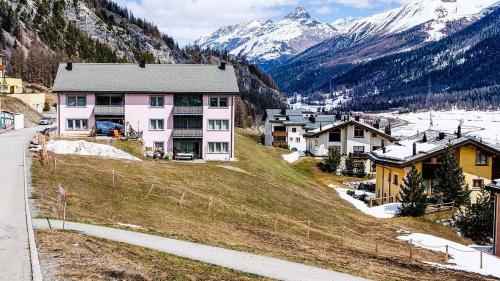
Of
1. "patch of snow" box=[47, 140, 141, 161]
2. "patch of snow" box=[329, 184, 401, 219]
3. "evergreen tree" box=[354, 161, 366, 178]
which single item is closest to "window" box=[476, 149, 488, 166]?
"patch of snow" box=[329, 184, 401, 219]

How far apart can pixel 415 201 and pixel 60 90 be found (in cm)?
4339

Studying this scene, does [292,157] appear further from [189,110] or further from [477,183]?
[477,183]

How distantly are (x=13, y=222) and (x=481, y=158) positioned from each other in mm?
53998

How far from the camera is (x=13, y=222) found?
2509 centimetres

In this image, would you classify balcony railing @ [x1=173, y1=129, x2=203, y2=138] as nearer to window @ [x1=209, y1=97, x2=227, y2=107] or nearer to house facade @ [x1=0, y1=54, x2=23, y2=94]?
window @ [x1=209, y1=97, x2=227, y2=107]

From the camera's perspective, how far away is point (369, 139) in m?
101

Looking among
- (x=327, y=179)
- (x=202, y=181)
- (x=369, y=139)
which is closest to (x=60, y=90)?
(x=202, y=181)

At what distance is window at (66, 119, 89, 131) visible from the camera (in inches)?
2798

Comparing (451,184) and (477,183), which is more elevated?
(451,184)

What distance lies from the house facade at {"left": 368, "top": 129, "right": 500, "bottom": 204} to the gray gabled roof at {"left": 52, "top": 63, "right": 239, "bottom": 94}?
21074 millimetres

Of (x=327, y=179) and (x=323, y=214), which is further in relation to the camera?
(x=327, y=179)

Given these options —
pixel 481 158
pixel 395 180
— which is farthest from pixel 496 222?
pixel 481 158

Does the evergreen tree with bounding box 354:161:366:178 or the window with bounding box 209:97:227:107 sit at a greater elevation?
the window with bounding box 209:97:227:107

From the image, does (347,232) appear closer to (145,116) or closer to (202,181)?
(202,181)
